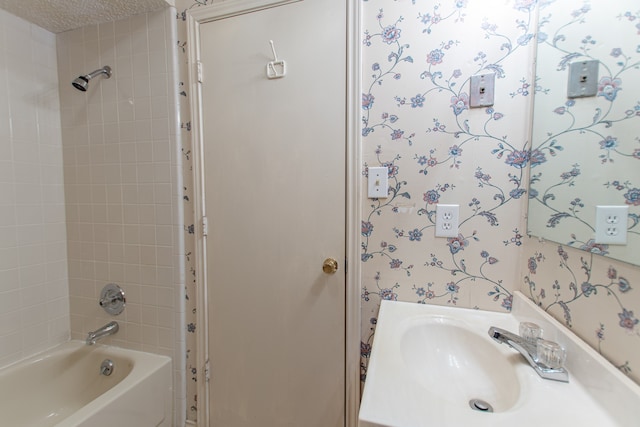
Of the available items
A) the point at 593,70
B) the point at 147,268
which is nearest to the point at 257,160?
the point at 147,268

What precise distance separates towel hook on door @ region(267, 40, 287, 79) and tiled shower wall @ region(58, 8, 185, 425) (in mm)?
509

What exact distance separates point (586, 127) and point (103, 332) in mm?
2171

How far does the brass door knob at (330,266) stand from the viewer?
1104mm

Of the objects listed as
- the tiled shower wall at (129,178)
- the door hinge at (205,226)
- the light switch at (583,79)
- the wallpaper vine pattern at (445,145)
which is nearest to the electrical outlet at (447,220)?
the wallpaper vine pattern at (445,145)

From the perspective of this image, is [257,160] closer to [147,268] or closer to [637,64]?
[147,268]

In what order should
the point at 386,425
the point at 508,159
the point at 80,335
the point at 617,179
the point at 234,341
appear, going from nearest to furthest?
1. the point at 386,425
2. the point at 617,179
3. the point at 508,159
4. the point at 234,341
5. the point at 80,335

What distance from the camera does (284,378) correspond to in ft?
3.94

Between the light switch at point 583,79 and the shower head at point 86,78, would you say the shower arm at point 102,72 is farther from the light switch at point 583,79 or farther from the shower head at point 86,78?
the light switch at point 583,79

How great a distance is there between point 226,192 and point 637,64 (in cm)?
136

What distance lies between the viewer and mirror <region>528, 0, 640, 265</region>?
603 millimetres

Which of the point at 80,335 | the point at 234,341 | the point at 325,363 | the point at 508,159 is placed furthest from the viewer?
the point at 80,335

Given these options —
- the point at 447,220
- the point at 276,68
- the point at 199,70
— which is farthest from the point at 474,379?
the point at 199,70

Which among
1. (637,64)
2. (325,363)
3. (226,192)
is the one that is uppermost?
(637,64)

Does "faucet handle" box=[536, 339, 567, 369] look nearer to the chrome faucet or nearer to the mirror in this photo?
the mirror
